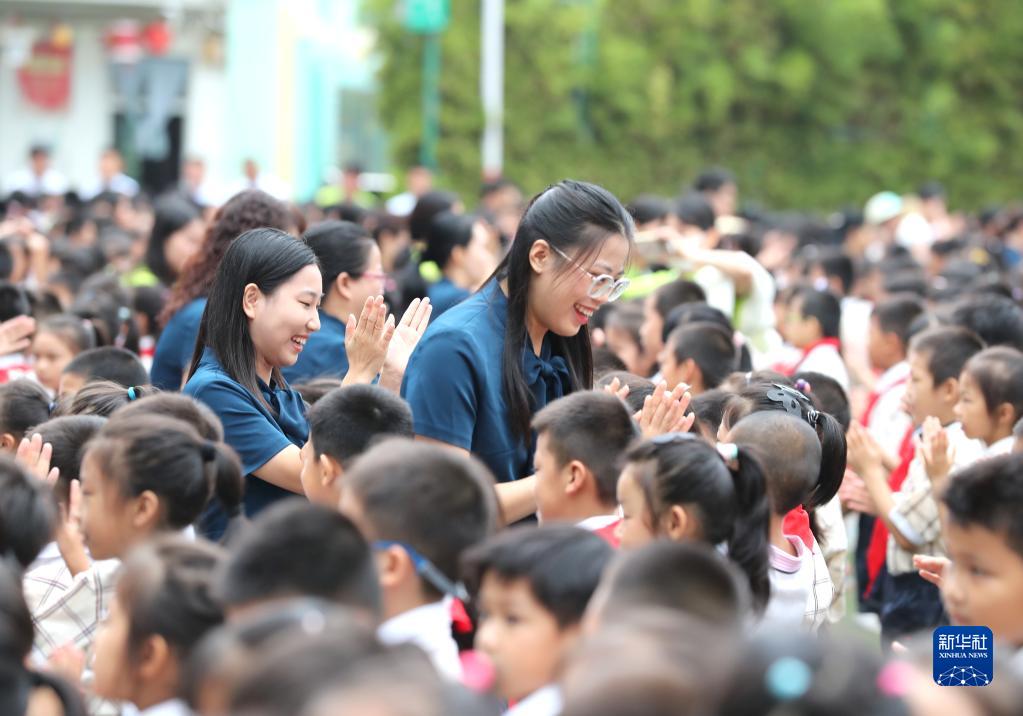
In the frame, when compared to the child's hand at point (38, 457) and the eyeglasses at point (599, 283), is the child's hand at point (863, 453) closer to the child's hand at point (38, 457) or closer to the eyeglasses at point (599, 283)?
the eyeglasses at point (599, 283)

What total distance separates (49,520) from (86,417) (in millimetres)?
837

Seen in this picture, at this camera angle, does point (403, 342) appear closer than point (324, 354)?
Yes

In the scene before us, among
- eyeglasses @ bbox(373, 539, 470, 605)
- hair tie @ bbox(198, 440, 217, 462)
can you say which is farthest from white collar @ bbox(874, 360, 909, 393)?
eyeglasses @ bbox(373, 539, 470, 605)

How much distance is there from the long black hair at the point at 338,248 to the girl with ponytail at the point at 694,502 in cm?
214

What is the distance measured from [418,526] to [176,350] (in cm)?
245

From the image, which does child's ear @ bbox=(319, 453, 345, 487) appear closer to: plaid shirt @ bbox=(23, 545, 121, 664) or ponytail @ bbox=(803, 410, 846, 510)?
plaid shirt @ bbox=(23, 545, 121, 664)

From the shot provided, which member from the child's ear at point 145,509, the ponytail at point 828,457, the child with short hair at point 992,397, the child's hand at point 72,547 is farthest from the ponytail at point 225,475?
the child with short hair at point 992,397

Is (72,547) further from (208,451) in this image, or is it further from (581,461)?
(581,461)

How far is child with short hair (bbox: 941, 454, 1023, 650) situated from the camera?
292cm

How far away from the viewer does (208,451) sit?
11.0 ft

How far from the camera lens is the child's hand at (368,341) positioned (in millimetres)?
4172

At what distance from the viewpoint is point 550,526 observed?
275 centimetres

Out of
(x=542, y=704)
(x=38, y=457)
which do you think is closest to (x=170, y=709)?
(x=542, y=704)

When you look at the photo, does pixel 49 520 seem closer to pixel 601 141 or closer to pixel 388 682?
pixel 388 682
